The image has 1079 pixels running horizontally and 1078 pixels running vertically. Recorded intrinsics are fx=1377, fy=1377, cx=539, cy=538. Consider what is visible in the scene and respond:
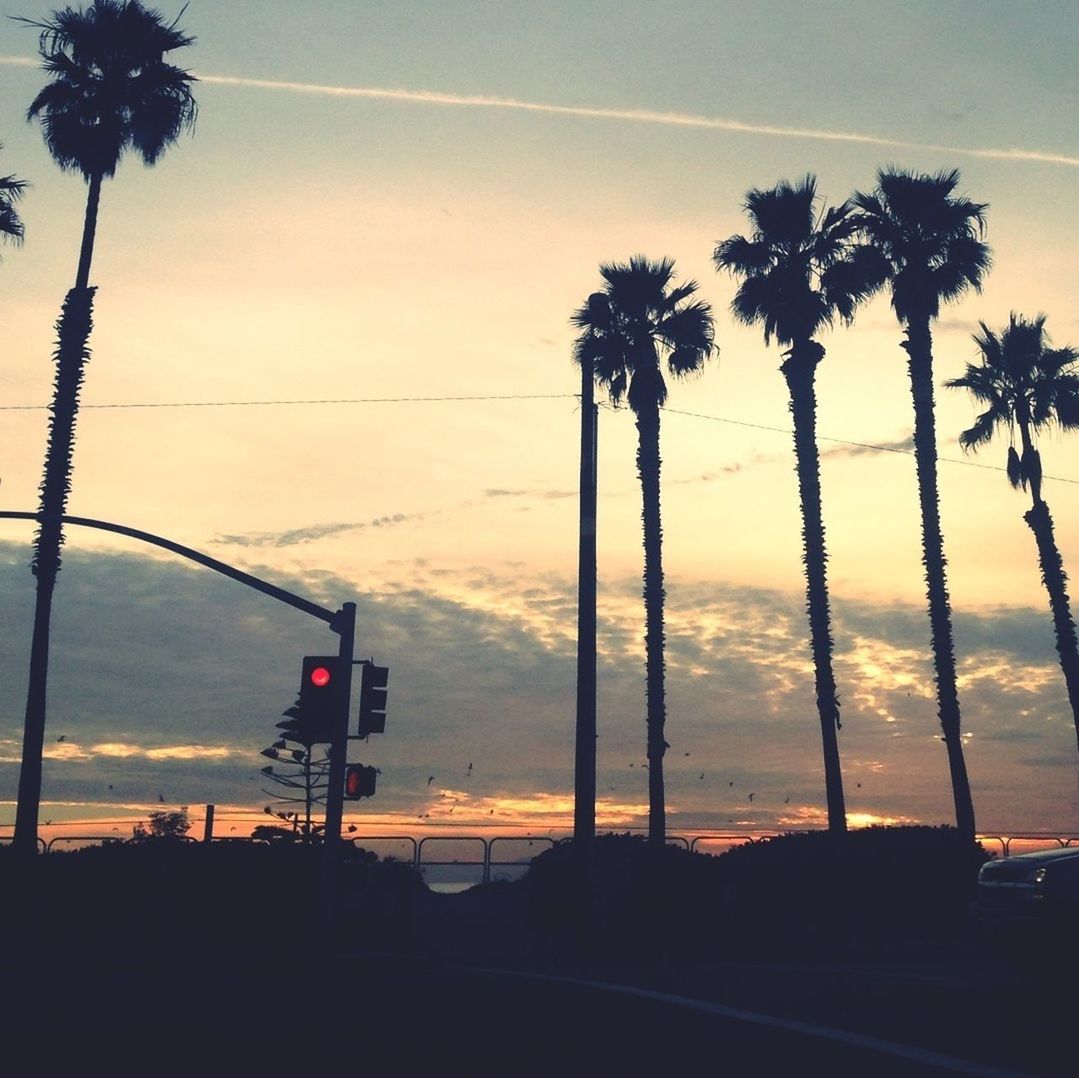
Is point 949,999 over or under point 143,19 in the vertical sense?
under

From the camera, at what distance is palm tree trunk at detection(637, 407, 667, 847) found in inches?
1554

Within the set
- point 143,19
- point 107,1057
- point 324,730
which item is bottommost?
point 107,1057

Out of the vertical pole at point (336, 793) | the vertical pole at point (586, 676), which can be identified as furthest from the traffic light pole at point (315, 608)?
the vertical pole at point (586, 676)

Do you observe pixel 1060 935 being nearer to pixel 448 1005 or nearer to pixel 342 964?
pixel 448 1005

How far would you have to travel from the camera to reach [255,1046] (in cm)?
1042

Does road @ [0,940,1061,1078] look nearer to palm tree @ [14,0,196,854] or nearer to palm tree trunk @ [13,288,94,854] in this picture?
palm tree trunk @ [13,288,94,854]

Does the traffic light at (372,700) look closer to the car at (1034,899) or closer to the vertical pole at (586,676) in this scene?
the vertical pole at (586,676)

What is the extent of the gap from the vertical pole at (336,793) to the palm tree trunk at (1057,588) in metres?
28.9

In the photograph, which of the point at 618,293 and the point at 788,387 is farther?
the point at 618,293

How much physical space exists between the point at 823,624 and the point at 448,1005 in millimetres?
26329

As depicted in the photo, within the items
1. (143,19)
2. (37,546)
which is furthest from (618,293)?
(37,546)

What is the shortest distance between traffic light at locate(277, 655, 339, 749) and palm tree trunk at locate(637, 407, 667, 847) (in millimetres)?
17746

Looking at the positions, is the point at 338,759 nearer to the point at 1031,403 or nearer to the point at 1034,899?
the point at 1034,899

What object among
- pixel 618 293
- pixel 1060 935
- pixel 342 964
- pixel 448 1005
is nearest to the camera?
pixel 448 1005
